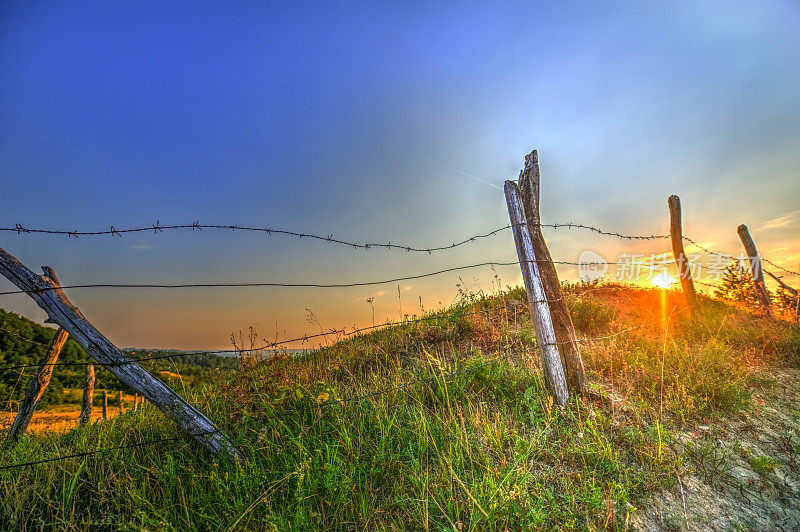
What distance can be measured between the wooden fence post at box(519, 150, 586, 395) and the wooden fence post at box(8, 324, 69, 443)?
6.44 metres

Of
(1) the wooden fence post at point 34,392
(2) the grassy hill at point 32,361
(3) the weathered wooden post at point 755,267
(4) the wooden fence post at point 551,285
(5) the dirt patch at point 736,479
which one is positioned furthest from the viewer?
(3) the weathered wooden post at point 755,267

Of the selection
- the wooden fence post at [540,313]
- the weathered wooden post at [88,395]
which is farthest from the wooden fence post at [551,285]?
the weathered wooden post at [88,395]

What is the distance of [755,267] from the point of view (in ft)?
34.3

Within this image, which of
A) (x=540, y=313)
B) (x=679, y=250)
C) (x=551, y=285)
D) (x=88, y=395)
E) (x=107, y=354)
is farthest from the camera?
(x=679, y=250)

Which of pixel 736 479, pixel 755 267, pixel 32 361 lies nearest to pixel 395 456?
pixel 736 479

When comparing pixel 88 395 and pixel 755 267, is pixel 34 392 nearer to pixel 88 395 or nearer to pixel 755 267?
pixel 88 395

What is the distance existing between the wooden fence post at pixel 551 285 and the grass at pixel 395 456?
0.36 m

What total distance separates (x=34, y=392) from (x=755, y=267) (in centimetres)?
1708

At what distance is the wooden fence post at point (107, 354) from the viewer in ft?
9.74

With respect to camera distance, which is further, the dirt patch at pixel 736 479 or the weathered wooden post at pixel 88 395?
the weathered wooden post at pixel 88 395

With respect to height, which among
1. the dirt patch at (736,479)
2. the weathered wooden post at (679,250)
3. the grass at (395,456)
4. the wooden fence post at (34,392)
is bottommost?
the dirt patch at (736,479)

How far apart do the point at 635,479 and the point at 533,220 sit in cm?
290

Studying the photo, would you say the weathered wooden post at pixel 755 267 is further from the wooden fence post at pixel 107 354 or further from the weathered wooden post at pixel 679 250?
the wooden fence post at pixel 107 354

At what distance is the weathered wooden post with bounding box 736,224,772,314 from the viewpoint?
10.3m
